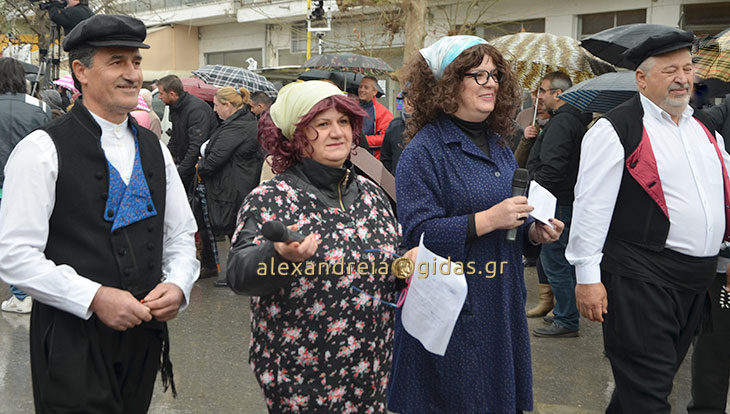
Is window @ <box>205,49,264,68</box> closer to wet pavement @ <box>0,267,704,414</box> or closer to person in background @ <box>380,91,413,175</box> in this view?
person in background @ <box>380,91,413,175</box>

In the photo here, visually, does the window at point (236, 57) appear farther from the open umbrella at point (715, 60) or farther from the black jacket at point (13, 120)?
the open umbrella at point (715, 60)

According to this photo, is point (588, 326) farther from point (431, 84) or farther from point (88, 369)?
point (88, 369)

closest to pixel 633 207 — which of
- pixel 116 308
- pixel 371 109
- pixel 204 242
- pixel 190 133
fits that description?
pixel 116 308

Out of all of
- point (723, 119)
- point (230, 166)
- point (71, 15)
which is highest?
point (71, 15)

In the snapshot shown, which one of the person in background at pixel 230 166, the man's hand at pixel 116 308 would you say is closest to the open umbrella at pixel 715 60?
the person in background at pixel 230 166

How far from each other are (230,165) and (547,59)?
346 centimetres

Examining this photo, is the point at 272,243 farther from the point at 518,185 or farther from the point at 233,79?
the point at 233,79

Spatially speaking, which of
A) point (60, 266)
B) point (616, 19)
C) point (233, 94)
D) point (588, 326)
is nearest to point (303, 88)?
point (60, 266)

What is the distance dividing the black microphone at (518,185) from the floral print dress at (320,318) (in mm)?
551

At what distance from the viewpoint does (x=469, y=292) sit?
9.75 feet

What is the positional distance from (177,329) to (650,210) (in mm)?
4261


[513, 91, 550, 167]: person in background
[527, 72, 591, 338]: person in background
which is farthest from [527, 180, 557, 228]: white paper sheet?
[513, 91, 550, 167]: person in background

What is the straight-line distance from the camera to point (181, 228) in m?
2.90

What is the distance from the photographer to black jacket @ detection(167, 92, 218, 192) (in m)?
8.10
